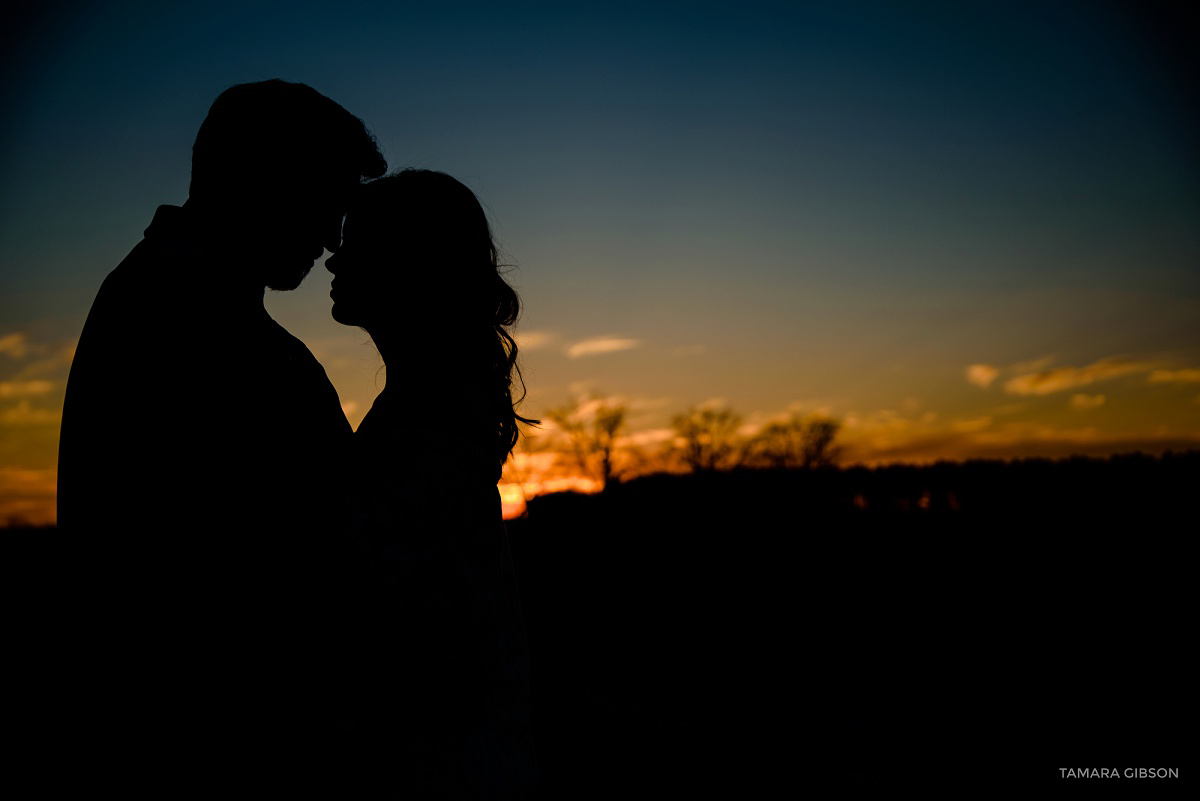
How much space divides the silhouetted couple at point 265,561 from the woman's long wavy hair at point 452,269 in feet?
0.45

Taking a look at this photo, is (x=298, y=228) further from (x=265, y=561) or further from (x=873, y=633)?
(x=873, y=633)

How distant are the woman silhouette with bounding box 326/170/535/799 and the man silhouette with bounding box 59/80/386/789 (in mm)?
116

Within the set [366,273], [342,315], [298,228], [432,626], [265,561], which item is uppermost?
[298,228]

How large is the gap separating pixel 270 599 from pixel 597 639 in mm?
11856

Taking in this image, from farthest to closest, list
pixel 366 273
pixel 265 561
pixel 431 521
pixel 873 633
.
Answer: pixel 873 633
pixel 366 273
pixel 431 521
pixel 265 561

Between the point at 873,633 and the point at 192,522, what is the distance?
1114cm

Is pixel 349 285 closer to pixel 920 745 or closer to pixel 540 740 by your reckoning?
pixel 540 740

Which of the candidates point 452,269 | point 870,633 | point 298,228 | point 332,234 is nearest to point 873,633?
point 870,633

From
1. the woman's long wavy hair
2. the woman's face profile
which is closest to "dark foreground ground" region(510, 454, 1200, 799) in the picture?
the woman's long wavy hair

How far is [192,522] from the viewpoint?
135cm

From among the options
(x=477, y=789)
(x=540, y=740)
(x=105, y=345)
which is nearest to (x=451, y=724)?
(x=477, y=789)

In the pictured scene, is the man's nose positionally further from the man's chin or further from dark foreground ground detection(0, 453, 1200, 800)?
dark foreground ground detection(0, 453, 1200, 800)

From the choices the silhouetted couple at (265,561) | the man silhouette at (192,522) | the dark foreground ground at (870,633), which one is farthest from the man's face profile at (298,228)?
the dark foreground ground at (870,633)

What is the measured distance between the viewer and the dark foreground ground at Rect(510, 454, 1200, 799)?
667 cm
